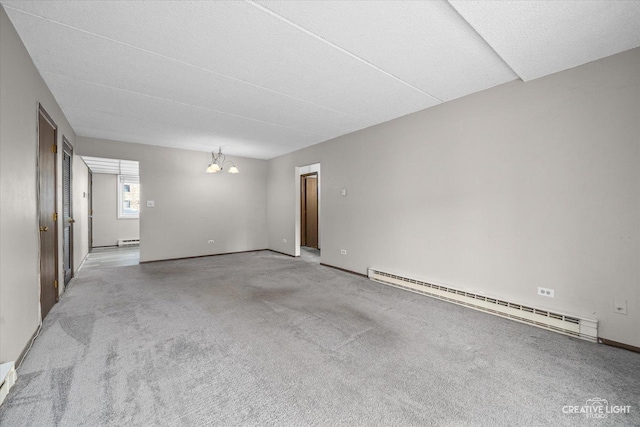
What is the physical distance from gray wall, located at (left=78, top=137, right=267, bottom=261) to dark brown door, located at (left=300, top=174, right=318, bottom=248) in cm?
124

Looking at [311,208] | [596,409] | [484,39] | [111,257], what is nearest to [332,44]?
[484,39]

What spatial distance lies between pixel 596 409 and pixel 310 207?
6798 millimetres

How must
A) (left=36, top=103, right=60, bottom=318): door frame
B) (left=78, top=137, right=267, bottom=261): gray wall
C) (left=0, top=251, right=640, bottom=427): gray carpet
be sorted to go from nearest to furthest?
(left=0, top=251, right=640, bottom=427): gray carpet, (left=36, top=103, right=60, bottom=318): door frame, (left=78, top=137, right=267, bottom=261): gray wall

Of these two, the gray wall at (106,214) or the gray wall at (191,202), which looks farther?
the gray wall at (106,214)

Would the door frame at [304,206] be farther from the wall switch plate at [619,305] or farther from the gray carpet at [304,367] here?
the wall switch plate at [619,305]

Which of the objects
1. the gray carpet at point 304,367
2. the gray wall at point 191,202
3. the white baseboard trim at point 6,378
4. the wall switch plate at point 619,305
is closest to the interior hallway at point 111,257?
the gray wall at point 191,202

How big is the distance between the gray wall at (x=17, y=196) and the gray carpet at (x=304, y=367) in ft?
1.02

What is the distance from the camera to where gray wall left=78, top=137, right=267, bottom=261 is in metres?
5.61

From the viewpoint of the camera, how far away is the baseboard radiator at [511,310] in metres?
2.38

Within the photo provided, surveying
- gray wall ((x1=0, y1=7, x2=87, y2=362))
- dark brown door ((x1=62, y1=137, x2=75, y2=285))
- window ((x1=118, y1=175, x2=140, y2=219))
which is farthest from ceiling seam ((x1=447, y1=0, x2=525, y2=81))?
window ((x1=118, y1=175, x2=140, y2=219))

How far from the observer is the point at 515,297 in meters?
2.83

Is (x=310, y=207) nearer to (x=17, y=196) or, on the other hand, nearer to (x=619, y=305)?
(x=17, y=196)

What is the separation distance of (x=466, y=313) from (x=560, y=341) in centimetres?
80

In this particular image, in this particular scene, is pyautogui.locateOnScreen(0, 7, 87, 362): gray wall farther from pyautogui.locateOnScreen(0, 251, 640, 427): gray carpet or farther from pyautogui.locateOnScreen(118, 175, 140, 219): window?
pyautogui.locateOnScreen(118, 175, 140, 219): window
